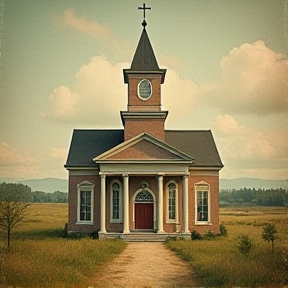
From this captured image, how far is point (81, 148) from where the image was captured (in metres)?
32.6

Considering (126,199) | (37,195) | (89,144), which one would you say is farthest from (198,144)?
(37,195)

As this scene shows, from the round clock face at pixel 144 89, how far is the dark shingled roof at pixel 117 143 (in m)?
3.35

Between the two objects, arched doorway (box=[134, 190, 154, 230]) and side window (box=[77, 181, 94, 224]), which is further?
arched doorway (box=[134, 190, 154, 230])

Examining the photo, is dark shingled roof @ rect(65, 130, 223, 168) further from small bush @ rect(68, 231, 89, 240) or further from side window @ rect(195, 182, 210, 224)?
small bush @ rect(68, 231, 89, 240)

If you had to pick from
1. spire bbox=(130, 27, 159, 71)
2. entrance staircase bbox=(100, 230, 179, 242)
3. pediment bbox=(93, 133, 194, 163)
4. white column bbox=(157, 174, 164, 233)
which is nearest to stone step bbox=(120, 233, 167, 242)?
entrance staircase bbox=(100, 230, 179, 242)

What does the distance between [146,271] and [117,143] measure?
1572 centimetres

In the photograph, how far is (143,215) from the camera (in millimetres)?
31531

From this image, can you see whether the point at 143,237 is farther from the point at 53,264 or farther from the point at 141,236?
the point at 53,264

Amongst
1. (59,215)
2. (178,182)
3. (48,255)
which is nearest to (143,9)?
(48,255)

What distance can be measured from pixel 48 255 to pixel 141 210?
519 inches

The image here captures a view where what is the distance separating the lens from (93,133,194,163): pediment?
97.6 ft

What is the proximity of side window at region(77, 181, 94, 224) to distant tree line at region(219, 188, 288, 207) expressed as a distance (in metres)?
8.83

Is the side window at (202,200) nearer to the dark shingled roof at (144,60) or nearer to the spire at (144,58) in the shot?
the dark shingled roof at (144,60)

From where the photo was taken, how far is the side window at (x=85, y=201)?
31359 mm
